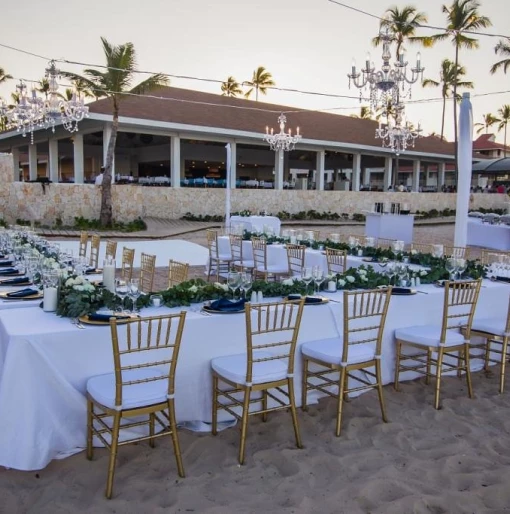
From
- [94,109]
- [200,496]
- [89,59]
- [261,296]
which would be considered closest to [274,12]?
[89,59]

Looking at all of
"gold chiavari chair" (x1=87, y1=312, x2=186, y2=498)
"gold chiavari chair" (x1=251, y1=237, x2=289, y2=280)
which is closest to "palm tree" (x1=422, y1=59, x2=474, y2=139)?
"gold chiavari chair" (x1=251, y1=237, x2=289, y2=280)

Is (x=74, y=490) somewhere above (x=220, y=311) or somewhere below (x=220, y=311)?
below

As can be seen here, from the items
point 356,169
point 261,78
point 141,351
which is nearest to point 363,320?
point 141,351

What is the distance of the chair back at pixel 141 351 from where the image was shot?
3023 mm

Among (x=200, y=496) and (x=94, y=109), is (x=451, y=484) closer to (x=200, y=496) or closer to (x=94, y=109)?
(x=200, y=496)

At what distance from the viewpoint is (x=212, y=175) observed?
119 feet

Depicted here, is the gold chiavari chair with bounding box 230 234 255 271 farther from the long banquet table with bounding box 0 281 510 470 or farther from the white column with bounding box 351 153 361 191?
the white column with bounding box 351 153 361 191

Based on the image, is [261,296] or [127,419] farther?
[261,296]

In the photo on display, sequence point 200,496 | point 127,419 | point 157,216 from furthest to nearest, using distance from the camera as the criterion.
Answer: point 157,216, point 127,419, point 200,496

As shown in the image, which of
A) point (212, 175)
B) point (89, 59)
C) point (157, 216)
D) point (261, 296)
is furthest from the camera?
point (212, 175)

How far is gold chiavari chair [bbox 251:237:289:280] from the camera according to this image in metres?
8.99

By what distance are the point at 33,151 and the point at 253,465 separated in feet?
95.7

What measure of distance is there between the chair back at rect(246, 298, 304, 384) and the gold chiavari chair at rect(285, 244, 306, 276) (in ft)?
13.2

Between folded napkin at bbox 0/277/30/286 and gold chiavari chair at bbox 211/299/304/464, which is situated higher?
folded napkin at bbox 0/277/30/286
